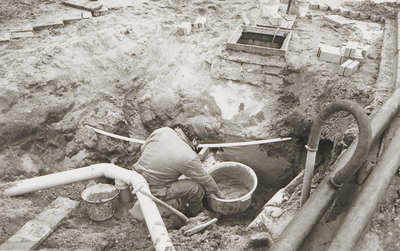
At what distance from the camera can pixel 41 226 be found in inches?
131

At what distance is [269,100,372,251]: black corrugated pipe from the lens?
79.7 inches

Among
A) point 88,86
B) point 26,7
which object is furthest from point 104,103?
point 26,7

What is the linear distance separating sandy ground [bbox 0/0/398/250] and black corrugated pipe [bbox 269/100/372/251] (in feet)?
4.19

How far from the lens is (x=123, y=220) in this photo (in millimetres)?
3904

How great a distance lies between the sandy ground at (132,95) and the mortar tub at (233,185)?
0.79 feet

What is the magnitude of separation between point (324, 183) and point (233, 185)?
2.42 m

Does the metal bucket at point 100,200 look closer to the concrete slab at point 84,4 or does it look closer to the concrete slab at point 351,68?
the concrete slab at point 351,68

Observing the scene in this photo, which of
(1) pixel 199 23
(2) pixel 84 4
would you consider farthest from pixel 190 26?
(2) pixel 84 4

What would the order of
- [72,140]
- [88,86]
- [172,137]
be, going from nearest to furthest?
[172,137]
[72,140]
[88,86]

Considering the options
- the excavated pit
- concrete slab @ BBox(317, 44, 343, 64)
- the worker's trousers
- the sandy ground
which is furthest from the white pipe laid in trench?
concrete slab @ BBox(317, 44, 343, 64)

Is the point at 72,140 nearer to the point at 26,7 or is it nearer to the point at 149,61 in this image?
the point at 149,61

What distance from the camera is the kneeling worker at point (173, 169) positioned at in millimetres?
3762

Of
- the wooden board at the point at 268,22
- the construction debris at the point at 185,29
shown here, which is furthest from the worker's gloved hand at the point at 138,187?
the wooden board at the point at 268,22

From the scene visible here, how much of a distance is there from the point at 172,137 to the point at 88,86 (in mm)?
2071
